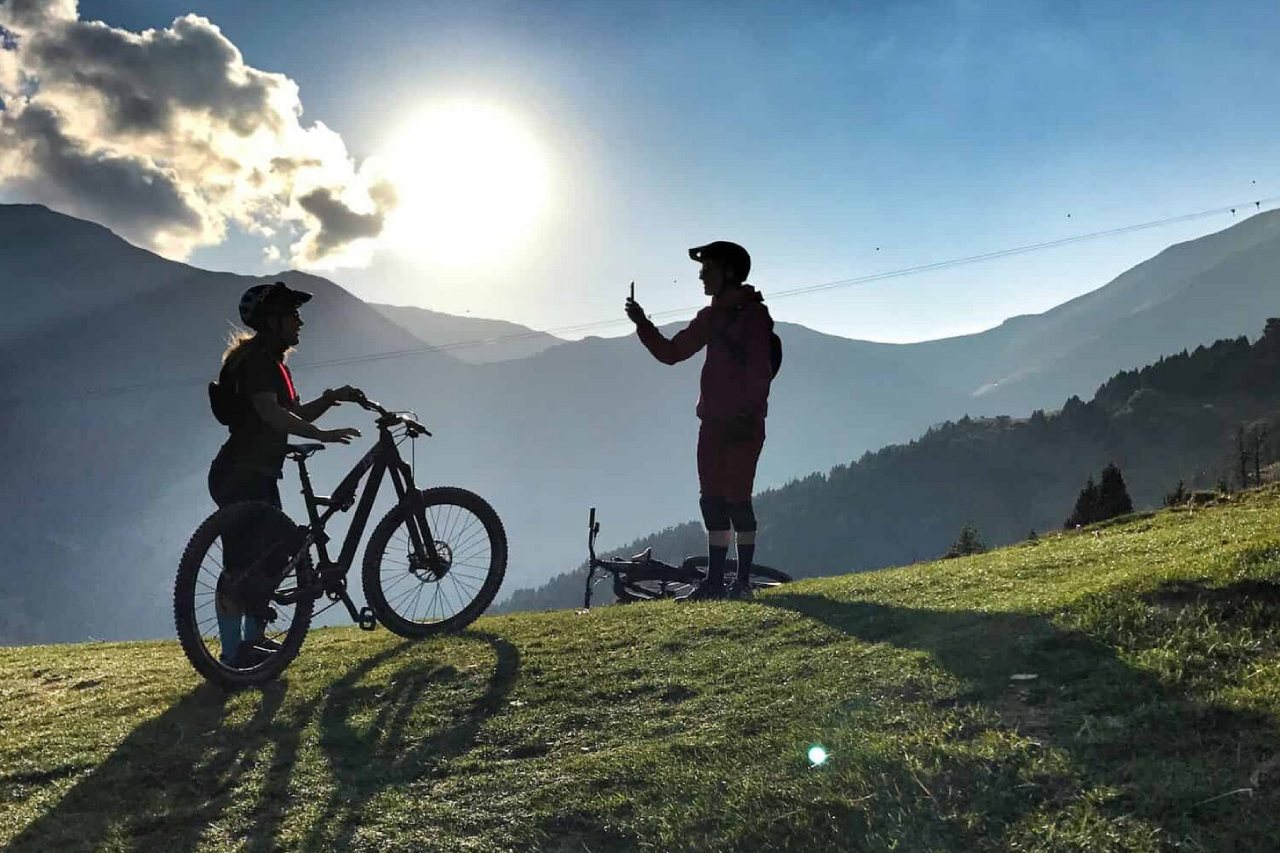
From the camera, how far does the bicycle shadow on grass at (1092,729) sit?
2.93 m

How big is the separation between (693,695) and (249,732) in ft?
10.0

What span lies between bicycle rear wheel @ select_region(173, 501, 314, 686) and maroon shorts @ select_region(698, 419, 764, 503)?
162 inches

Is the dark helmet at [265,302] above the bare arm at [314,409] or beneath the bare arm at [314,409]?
above

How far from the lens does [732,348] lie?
8352 millimetres

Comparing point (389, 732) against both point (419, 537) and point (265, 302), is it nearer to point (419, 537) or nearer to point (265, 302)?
point (419, 537)

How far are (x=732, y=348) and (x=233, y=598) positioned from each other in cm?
525

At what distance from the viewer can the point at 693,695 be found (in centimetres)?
516

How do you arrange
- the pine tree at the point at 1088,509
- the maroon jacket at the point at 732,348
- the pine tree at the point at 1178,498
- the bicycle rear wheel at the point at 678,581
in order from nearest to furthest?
the maroon jacket at the point at 732,348, the bicycle rear wheel at the point at 678,581, the pine tree at the point at 1178,498, the pine tree at the point at 1088,509

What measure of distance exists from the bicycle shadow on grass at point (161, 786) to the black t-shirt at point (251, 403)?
2096 millimetres

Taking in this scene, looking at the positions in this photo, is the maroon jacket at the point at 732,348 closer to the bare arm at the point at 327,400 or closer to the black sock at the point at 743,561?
the black sock at the point at 743,561

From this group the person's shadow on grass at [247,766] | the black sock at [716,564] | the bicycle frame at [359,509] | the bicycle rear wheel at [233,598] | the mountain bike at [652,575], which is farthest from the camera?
the mountain bike at [652,575]

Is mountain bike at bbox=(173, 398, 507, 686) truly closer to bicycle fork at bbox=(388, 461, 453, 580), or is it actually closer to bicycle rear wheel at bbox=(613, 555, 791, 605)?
bicycle fork at bbox=(388, 461, 453, 580)

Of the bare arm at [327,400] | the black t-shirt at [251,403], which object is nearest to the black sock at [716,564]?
the bare arm at [327,400]

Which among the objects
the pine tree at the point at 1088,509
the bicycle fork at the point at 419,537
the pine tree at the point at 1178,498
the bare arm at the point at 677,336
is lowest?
the pine tree at the point at 1088,509
